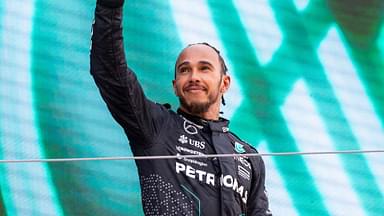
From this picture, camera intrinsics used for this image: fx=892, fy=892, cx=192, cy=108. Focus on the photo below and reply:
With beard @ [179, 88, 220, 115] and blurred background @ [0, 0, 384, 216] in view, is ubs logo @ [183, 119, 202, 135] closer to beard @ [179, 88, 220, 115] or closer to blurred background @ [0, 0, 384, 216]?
beard @ [179, 88, 220, 115]

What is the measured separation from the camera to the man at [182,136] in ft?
4.66

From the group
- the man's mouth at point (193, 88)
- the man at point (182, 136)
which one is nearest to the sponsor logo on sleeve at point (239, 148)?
the man at point (182, 136)

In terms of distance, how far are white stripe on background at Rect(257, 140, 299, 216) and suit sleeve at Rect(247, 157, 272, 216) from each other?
33 centimetres

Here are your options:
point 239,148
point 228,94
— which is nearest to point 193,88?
point 239,148

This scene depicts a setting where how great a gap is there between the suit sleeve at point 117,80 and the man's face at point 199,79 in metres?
0.09

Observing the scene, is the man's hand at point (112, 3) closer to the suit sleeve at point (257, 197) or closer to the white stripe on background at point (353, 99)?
the suit sleeve at point (257, 197)

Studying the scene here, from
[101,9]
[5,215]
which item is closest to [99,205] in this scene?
[5,215]

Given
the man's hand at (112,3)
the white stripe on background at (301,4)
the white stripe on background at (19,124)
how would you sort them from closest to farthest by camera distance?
the man's hand at (112,3), the white stripe on background at (19,124), the white stripe on background at (301,4)

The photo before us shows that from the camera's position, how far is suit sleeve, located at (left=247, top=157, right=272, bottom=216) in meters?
1.58

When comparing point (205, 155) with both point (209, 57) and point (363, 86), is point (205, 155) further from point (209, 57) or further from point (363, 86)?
point (363, 86)

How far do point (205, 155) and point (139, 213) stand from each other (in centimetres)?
42

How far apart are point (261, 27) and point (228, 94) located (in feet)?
0.59

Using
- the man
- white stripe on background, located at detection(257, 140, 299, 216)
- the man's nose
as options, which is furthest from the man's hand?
white stripe on background, located at detection(257, 140, 299, 216)

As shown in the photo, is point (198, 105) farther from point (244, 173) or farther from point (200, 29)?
point (200, 29)
